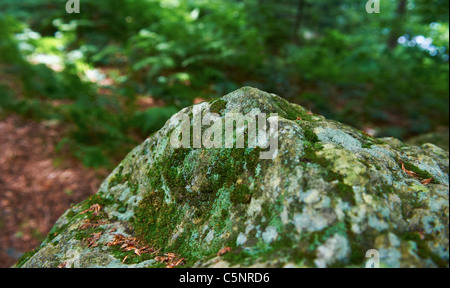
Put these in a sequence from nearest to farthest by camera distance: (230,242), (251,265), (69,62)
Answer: (251,265), (230,242), (69,62)

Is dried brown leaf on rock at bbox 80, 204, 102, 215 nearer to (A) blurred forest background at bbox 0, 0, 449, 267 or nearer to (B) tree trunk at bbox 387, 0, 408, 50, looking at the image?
(A) blurred forest background at bbox 0, 0, 449, 267

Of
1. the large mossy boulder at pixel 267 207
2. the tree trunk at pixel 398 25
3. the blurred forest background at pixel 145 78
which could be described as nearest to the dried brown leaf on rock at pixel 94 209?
the large mossy boulder at pixel 267 207

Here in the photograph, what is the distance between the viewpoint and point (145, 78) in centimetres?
802

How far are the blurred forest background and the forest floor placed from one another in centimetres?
2

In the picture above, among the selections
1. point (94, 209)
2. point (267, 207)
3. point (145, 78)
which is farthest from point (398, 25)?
point (94, 209)

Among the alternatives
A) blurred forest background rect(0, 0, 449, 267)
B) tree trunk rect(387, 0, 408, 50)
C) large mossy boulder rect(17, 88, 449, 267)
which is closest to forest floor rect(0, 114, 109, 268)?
blurred forest background rect(0, 0, 449, 267)

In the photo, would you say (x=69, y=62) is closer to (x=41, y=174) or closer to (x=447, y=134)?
(x=41, y=174)

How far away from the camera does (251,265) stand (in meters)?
1.55

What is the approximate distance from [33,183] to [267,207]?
517cm

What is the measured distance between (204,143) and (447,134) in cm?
546

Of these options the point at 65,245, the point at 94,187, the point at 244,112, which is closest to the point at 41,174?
the point at 94,187

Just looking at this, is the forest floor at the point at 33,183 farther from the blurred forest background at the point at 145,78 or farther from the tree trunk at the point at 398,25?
the tree trunk at the point at 398,25

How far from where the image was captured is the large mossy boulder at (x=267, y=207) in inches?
59.0

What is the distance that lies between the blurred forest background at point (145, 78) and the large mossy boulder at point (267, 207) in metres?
2.94
